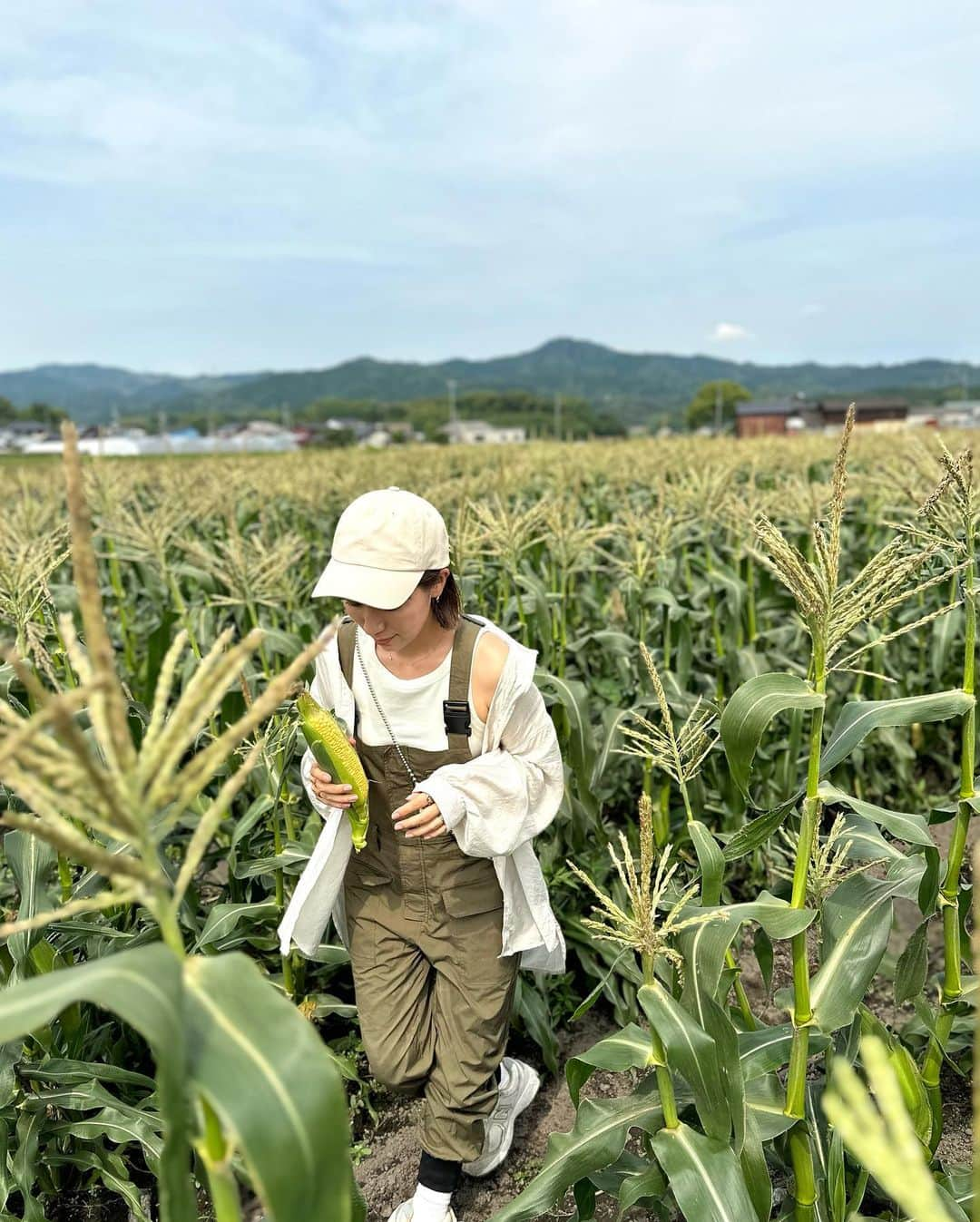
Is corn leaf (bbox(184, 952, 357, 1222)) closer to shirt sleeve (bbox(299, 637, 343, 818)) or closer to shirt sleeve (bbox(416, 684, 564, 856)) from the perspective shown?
shirt sleeve (bbox(416, 684, 564, 856))

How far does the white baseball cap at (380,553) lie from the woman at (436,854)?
15 mm

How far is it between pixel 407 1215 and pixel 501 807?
4.07 feet

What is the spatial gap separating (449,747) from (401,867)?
40cm

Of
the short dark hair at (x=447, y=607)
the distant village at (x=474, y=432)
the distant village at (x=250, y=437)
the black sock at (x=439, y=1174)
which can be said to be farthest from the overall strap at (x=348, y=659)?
the distant village at (x=250, y=437)

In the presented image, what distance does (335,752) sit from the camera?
224 centimetres

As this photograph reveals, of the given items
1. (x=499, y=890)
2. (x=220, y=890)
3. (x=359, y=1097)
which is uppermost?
(x=499, y=890)

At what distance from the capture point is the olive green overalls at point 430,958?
2523 mm

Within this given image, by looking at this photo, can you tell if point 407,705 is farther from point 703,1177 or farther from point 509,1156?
point 509,1156

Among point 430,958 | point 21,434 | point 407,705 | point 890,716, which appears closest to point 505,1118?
point 430,958

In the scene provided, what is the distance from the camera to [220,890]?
3691mm

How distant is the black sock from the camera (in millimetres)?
2479

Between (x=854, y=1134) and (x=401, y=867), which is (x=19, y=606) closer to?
(x=401, y=867)

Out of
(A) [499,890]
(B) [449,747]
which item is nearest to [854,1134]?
(B) [449,747]

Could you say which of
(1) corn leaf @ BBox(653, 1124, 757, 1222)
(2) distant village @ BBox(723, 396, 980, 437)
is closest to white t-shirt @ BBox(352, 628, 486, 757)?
(1) corn leaf @ BBox(653, 1124, 757, 1222)
